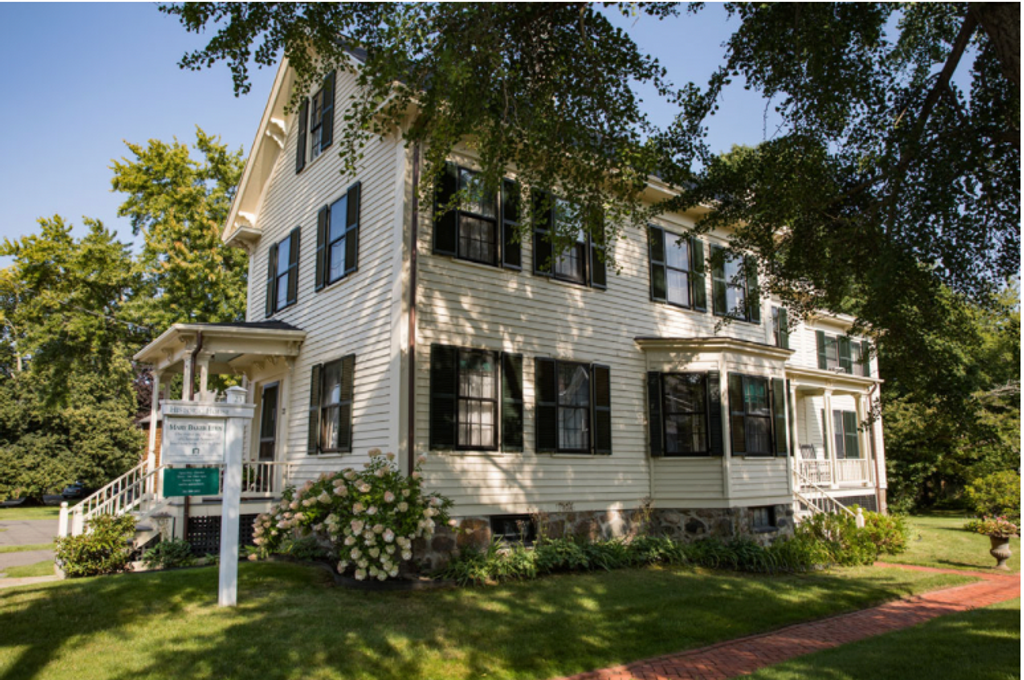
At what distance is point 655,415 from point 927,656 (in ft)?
22.1

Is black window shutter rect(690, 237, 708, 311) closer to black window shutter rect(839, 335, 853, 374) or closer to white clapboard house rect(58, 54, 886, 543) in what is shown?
white clapboard house rect(58, 54, 886, 543)

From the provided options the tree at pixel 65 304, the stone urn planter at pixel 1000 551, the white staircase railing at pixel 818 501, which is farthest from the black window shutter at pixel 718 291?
the tree at pixel 65 304

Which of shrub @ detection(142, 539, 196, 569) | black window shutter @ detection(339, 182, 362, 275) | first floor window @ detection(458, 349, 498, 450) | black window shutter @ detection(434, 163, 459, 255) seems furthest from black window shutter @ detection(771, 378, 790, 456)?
shrub @ detection(142, 539, 196, 569)

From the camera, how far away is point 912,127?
7.83 m

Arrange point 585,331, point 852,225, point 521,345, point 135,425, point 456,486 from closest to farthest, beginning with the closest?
1. point 852,225
2. point 456,486
3. point 521,345
4. point 585,331
5. point 135,425

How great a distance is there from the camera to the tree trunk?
5609 mm

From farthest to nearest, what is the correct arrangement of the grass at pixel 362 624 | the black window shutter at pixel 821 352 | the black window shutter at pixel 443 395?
1. the black window shutter at pixel 821 352
2. the black window shutter at pixel 443 395
3. the grass at pixel 362 624

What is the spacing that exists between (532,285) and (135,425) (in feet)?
94.3

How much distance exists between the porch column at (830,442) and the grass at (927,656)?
436 inches

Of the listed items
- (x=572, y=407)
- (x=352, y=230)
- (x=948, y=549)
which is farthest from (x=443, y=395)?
(x=948, y=549)

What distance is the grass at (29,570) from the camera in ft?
36.1

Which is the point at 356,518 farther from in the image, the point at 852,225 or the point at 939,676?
the point at 852,225

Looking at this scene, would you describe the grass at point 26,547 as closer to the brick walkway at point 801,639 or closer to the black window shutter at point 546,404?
the black window shutter at point 546,404

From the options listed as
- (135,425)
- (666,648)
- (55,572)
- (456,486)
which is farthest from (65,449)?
(666,648)
